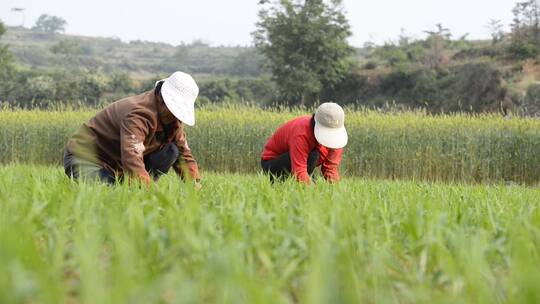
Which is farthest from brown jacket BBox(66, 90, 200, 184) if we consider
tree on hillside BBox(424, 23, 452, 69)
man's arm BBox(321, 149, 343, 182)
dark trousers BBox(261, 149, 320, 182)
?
tree on hillside BBox(424, 23, 452, 69)

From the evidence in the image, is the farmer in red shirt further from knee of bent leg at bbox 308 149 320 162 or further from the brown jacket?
the brown jacket

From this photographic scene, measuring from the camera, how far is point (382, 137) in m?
12.4

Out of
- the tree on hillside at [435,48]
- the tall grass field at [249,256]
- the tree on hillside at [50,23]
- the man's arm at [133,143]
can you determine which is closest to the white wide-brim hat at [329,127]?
the man's arm at [133,143]

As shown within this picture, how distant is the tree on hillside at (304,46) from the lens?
35.2 metres

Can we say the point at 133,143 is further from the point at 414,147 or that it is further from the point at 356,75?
the point at 356,75

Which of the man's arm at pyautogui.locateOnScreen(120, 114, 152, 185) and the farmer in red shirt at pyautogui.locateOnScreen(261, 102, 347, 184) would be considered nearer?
the man's arm at pyautogui.locateOnScreen(120, 114, 152, 185)

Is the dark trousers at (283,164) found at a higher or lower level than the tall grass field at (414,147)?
higher

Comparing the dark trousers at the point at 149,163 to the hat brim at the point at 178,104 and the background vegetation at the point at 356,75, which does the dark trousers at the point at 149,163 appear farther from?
the background vegetation at the point at 356,75

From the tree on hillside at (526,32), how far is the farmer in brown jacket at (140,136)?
2608cm

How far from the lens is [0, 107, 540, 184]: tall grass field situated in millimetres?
12227

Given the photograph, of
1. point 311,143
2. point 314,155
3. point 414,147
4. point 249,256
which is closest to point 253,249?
point 249,256

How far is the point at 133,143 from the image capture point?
4457 millimetres

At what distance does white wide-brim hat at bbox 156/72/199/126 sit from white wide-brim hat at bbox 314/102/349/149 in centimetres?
116

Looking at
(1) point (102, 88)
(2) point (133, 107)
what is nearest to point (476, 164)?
(2) point (133, 107)
